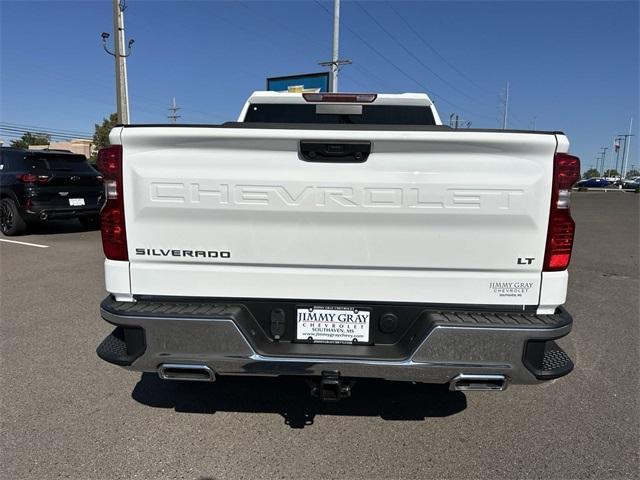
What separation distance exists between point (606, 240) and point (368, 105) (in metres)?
10.7

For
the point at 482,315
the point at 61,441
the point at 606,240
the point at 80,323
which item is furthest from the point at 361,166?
the point at 606,240

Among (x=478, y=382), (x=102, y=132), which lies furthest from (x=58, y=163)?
(x=102, y=132)

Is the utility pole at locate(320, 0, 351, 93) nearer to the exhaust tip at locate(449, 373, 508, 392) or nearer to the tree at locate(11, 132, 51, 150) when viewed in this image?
the exhaust tip at locate(449, 373, 508, 392)

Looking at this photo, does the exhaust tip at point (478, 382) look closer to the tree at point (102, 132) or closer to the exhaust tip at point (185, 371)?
the exhaust tip at point (185, 371)

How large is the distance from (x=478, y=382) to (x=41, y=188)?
414 inches

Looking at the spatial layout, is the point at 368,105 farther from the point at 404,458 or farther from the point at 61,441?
the point at 61,441

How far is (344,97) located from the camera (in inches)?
158

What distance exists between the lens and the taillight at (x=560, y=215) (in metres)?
2.37

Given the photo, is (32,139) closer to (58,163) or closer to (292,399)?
(58,163)

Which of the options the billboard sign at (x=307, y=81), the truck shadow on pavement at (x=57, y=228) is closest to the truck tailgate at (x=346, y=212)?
the truck shadow on pavement at (x=57, y=228)

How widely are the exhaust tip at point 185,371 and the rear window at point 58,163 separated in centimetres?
967

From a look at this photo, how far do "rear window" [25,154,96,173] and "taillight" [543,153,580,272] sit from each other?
1087 cm

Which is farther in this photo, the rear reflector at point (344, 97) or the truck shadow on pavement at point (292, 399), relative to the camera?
the rear reflector at point (344, 97)

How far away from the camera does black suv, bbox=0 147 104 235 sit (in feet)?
33.3
